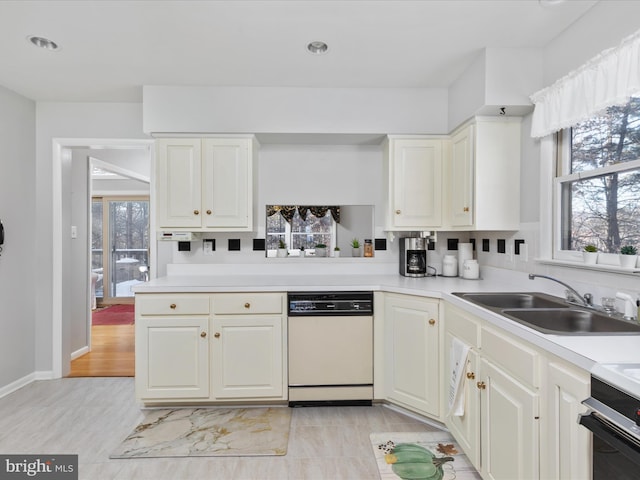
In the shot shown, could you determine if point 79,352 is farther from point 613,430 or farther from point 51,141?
point 613,430

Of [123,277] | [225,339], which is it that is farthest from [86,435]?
[123,277]

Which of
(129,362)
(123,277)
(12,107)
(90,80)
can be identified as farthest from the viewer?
(123,277)

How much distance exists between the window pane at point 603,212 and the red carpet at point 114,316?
5504 mm

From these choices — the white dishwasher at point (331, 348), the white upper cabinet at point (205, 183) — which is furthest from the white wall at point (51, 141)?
the white dishwasher at point (331, 348)

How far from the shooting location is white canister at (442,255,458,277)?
3.07 m

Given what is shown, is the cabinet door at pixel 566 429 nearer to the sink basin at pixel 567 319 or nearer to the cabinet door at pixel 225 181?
the sink basin at pixel 567 319

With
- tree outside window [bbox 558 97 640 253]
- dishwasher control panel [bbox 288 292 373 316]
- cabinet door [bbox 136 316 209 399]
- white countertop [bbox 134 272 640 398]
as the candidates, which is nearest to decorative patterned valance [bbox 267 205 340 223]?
white countertop [bbox 134 272 640 398]

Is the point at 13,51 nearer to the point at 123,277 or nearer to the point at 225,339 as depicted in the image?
the point at 225,339

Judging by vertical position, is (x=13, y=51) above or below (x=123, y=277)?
above

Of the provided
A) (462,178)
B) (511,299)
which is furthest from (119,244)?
(511,299)

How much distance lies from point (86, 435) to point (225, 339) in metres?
1.02

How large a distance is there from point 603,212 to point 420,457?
1678 millimetres

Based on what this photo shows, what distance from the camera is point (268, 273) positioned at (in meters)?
3.23

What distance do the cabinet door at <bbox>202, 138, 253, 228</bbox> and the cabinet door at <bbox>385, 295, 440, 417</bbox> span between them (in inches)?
52.9
